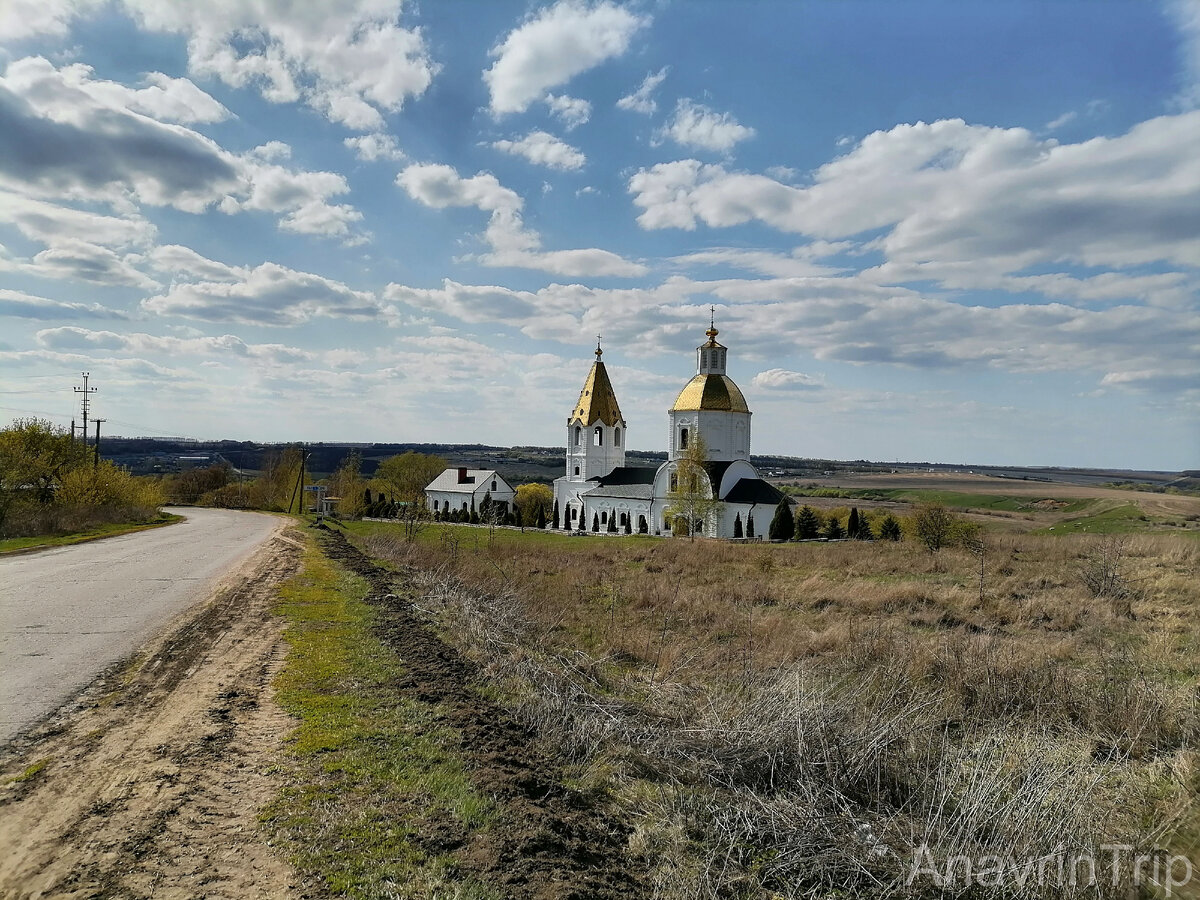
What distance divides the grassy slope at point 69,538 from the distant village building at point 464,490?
36.7m

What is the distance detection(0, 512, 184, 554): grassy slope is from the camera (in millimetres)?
21730

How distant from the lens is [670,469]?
53562 millimetres

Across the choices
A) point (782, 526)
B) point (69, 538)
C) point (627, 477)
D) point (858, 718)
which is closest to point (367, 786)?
point (858, 718)

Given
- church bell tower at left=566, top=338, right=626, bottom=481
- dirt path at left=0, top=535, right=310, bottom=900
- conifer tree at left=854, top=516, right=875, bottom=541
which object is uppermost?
church bell tower at left=566, top=338, right=626, bottom=481

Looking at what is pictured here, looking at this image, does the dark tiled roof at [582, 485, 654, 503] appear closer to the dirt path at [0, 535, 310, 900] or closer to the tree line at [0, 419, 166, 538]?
the tree line at [0, 419, 166, 538]

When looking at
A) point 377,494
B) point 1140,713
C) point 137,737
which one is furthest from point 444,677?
point 377,494

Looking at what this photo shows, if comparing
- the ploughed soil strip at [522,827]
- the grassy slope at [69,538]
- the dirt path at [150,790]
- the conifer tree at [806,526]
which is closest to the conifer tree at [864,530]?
the conifer tree at [806,526]

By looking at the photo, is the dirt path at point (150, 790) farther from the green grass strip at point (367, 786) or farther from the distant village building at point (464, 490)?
the distant village building at point (464, 490)

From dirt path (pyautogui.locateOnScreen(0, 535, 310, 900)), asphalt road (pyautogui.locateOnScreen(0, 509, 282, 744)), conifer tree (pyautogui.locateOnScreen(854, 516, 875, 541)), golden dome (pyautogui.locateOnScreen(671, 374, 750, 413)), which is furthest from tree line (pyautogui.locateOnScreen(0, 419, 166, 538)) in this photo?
conifer tree (pyautogui.locateOnScreen(854, 516, 875, 541))

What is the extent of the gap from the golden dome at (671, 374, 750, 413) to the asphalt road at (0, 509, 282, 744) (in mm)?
35994

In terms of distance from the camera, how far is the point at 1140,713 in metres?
6.92

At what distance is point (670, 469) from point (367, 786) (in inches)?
1916

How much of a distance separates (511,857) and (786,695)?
3.29 meters

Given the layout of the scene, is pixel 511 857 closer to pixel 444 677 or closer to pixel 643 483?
pixel 444 677
